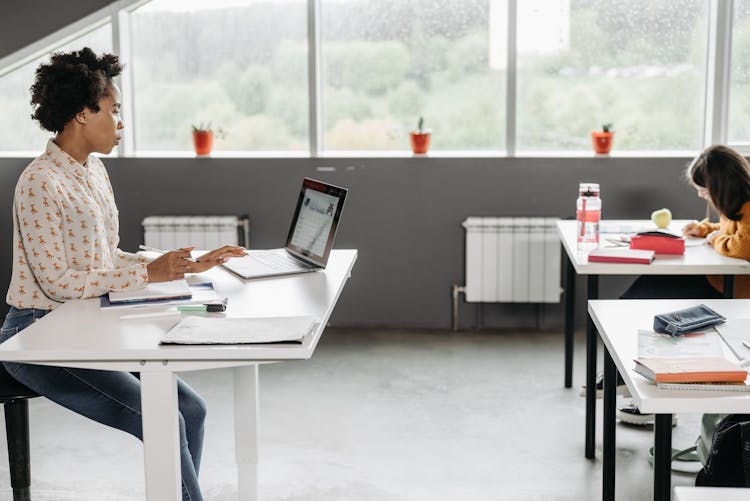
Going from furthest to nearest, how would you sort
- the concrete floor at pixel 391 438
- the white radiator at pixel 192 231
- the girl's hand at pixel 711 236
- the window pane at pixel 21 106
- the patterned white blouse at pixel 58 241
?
the window pane at pixel 21 106 → the white radiator at pixel 192 231 → the girl's hand at pixel 711 236 → the concrete floor at pixel 391 438 → the patterned white blouse at pixel 58 241

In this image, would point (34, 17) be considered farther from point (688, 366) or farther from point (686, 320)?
point (688, 366)

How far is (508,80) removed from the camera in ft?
17.5

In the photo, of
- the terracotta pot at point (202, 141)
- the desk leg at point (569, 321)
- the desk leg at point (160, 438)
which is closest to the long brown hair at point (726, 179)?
the desk leg at point (569, 321)

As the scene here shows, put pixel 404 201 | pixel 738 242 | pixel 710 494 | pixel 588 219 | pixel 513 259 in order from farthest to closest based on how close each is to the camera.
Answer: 1. pixel 404 201
2. pixel 513 259
3. pixel 588 219
4. pixel 738 242
5. pixel 710 494

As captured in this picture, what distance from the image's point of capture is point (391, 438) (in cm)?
381

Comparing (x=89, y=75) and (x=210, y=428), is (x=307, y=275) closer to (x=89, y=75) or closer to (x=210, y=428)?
(x=89, y=75)

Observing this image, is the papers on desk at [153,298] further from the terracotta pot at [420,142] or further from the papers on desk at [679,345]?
the terracotta pot at [420,142]

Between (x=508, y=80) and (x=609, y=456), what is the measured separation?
2.99m

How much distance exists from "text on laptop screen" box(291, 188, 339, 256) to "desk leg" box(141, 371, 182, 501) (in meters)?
0.99

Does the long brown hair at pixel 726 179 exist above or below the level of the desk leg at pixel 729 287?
above

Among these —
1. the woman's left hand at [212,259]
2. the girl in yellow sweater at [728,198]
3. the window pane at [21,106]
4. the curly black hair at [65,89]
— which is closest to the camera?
the curly black hair at [65,89]

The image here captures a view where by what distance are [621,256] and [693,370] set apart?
1.41 metres

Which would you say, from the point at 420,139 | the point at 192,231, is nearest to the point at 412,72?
the point at 420,139

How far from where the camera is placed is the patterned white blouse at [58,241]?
264 centimetres
